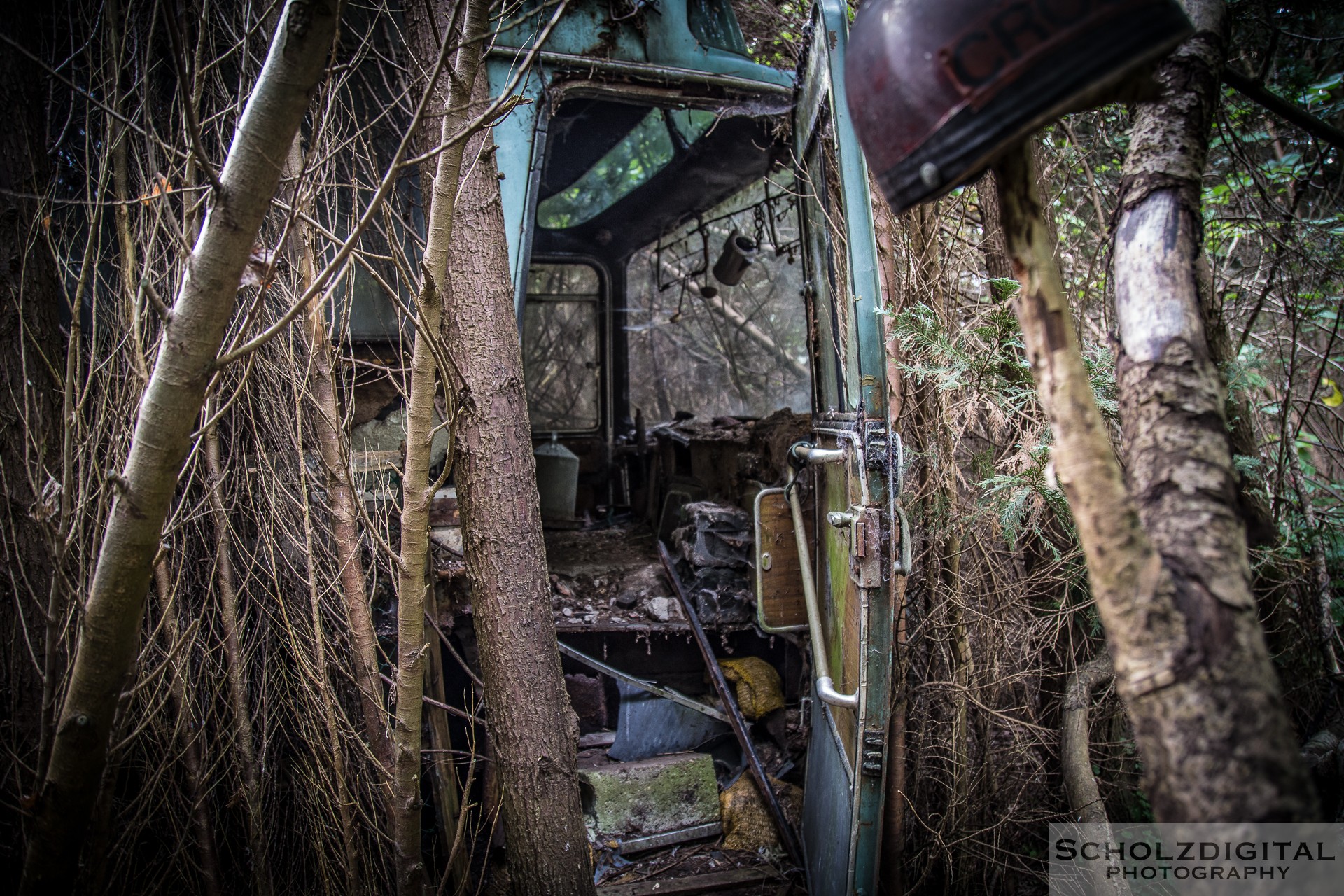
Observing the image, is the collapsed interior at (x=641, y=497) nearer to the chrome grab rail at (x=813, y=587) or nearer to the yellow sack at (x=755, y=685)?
the yellow sack at (x=755, y=685)

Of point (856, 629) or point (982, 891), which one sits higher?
point (856, 629)

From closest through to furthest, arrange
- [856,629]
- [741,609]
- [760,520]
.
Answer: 1. [856,629]
2. [760,520]
3. [741,609]

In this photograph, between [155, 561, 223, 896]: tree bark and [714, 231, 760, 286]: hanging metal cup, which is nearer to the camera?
[155, 561, 223, 896]: tree bark

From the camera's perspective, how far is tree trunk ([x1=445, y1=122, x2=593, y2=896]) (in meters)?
2.33

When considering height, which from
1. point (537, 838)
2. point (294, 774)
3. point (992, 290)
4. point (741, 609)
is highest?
point (992, 290)

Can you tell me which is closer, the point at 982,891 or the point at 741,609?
the point at 982,891

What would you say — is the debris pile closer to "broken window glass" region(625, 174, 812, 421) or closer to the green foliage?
the green foliage

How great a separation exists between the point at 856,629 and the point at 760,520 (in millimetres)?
1111

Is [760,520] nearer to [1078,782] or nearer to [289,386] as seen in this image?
[1078,782]

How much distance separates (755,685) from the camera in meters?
3.78

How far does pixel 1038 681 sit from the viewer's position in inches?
108

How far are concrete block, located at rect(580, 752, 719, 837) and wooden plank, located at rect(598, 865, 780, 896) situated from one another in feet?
0.93

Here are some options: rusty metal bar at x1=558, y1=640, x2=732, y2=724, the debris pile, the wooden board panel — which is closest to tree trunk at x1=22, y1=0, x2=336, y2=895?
the wooden board panel

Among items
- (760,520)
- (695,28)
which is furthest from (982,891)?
(695,28)
